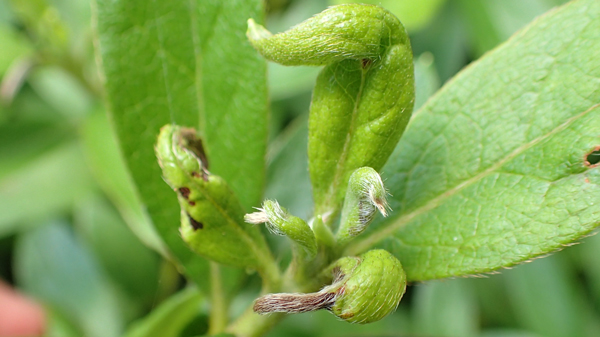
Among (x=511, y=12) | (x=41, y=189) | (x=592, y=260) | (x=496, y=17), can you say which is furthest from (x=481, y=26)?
(x=41, y=189)

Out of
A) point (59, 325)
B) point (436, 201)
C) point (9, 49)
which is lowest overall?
point (59, 325)

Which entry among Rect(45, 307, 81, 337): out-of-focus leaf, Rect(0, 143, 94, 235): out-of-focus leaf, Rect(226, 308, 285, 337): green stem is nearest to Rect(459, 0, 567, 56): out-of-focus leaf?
Rect(226, 308, 285, 337): green stem

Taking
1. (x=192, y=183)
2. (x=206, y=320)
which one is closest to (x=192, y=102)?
(x=192, y=183)

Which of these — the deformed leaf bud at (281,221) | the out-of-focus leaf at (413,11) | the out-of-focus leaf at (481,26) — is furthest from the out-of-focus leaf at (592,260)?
the deformed leaf bud at (281,221)

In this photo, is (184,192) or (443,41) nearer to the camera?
(184,192)

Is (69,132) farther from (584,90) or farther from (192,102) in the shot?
(584,90)

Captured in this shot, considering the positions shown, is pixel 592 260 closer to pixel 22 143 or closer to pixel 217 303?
pixel 217 303

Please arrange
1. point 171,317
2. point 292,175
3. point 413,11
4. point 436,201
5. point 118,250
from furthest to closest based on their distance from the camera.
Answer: point 118,250 < point 413,11 < point 292,175 < point 171,317 < point 436,201

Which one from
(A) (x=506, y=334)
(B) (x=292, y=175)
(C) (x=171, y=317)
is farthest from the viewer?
(A) (x=506, y=334)
